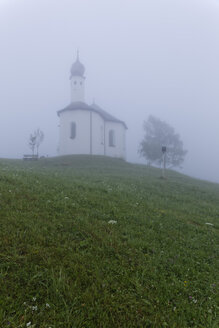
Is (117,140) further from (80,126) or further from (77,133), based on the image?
(77,133)

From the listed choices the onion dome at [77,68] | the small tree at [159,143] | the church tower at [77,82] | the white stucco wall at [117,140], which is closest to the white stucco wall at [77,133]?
the white stucco wall at [117,140]

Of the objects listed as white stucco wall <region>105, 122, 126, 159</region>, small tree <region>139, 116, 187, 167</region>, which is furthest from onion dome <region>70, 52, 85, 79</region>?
small tree <region>139, 116, 187, 167</region>

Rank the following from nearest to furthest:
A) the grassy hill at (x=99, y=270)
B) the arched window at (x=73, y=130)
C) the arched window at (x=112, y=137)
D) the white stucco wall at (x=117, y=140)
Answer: the grassy hill at (x=99, y=270), the arched window at (x=73, y=130), the white stucco wall at (x=117, y=140), the arched window at (x=112, y=137)

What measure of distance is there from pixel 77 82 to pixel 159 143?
25.3 m

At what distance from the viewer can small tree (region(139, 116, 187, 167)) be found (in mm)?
51000

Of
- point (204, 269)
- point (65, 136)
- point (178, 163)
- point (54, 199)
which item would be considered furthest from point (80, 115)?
point (204, 269)

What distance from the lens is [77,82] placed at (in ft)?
153

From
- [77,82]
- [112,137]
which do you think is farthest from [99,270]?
[77,82]

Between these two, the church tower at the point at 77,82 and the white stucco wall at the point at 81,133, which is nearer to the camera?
the white stucco wall at the point at 81,133

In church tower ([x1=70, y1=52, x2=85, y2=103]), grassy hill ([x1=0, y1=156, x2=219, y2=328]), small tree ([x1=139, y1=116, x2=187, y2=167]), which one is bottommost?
grassy hill ([x1=0, y1=156, x2=219, y2=328])

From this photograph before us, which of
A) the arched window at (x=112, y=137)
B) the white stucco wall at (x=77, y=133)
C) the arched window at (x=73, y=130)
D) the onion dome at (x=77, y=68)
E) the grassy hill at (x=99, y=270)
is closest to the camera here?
the grassy hill at (x=99, y=270)

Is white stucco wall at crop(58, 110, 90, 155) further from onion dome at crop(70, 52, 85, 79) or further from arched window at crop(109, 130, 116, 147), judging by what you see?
onion dome at crop(70, 52, 85, 79)

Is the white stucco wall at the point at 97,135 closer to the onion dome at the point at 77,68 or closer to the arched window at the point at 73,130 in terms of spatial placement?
the arched window at the point at 73,130

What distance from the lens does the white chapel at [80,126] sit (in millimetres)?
41562
